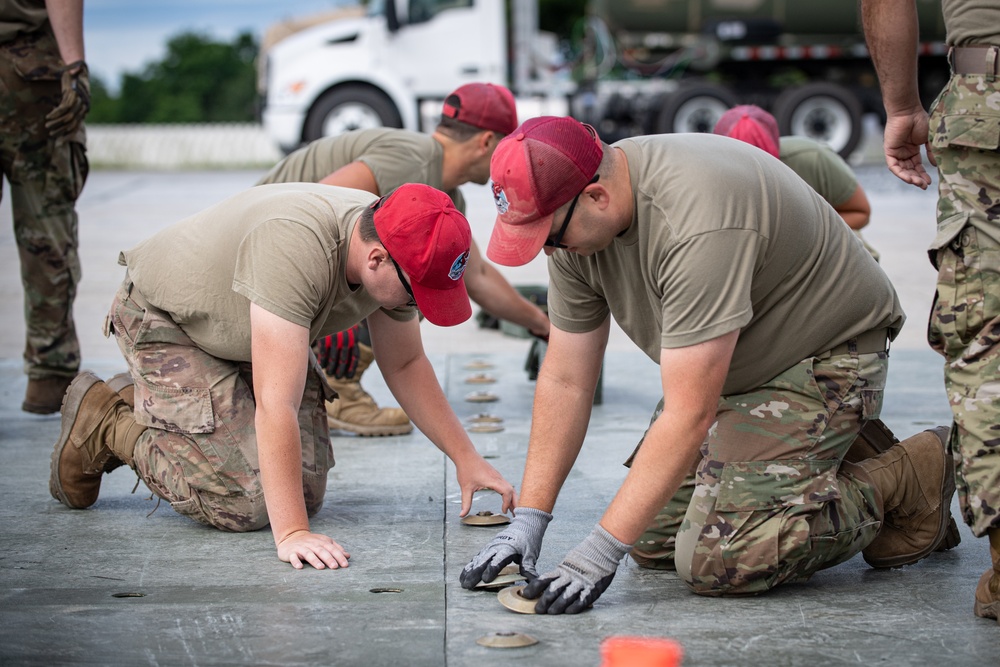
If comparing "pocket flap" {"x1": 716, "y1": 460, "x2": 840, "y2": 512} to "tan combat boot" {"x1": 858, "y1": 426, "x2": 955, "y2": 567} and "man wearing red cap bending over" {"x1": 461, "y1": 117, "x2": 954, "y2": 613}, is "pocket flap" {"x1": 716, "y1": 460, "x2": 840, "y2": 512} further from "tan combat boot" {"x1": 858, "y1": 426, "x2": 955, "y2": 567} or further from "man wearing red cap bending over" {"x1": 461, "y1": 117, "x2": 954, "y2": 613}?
"tan combat boot" {"x1": 858, "y1": 426, "x2": 955, "y2": 567}

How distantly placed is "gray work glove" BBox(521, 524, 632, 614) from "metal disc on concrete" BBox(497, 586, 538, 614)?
24 mm

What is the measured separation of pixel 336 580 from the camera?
9.54 ft

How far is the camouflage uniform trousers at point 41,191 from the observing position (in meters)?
4.39

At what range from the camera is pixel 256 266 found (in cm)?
296

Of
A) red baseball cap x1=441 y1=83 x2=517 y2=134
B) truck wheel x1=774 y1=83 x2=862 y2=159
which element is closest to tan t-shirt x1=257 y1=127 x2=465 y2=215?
red baseball cap x1=441 y1=83 x2=517 y2=134

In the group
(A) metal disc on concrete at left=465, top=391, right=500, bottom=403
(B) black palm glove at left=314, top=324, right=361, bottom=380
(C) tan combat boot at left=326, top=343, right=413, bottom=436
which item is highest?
(B) black palm glove at left=314, top=324, right=361, bottom=380

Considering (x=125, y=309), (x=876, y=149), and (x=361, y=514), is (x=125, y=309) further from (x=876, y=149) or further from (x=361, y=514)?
(x=876, y=149)

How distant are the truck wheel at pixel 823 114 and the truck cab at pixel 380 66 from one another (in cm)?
358

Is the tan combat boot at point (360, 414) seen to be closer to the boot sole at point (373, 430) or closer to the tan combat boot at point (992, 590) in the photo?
the boot sole at point (373, 430)

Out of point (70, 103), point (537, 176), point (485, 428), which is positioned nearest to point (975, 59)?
point (537, 176)

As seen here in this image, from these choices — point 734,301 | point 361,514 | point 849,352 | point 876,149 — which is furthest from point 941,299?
point 876,149

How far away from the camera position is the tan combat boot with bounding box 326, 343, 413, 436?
14.6ft

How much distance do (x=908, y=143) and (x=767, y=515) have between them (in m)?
1.03

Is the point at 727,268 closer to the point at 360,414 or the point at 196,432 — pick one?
the point at 196,432
